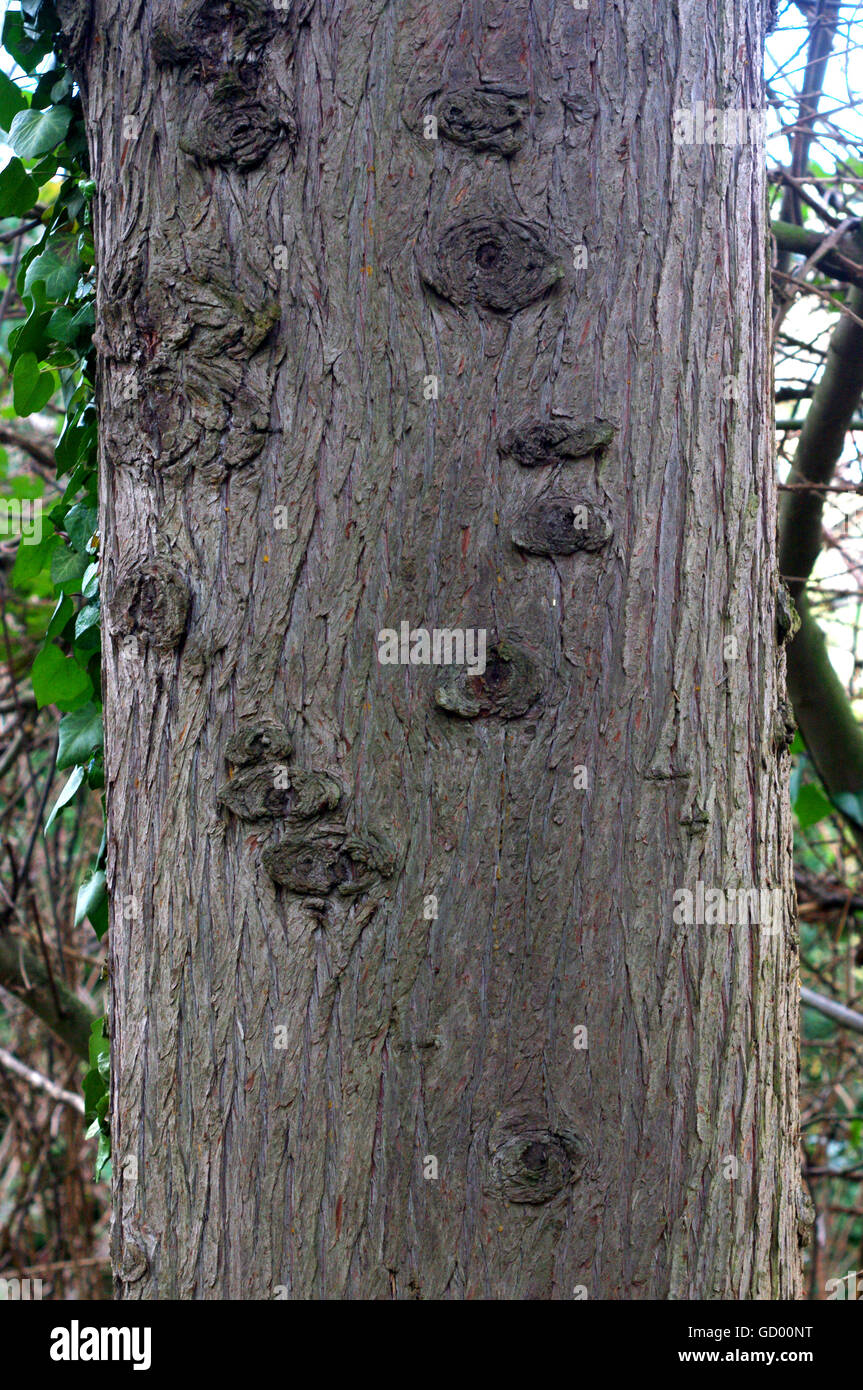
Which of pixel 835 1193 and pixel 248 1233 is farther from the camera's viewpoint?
pixel 835 1193

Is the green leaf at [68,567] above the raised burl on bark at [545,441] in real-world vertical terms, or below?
above

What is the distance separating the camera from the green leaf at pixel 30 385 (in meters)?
1.61

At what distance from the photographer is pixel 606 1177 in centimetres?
86

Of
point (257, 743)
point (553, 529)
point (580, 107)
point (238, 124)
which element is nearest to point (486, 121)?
point (580, 107)

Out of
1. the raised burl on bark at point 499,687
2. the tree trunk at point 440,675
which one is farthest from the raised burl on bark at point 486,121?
the raised burl on bark at point 499,687

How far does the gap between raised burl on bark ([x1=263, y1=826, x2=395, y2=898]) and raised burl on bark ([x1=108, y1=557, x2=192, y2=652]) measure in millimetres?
240

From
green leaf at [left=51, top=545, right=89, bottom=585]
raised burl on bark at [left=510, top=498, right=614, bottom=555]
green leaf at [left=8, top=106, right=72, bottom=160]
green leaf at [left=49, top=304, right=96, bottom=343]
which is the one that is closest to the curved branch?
green leaf at [left=51, top=545, right=89, bottom=585]

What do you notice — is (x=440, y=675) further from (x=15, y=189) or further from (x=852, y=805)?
(x=852, y=805)

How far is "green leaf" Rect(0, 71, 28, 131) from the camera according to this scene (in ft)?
4.51

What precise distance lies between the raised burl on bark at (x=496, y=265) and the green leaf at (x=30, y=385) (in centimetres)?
100

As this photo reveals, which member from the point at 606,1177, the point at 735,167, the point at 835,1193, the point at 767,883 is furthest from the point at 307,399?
the point at 835,1193

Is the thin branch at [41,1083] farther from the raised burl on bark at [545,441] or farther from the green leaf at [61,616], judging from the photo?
the raised burl on bark at [545,441]
